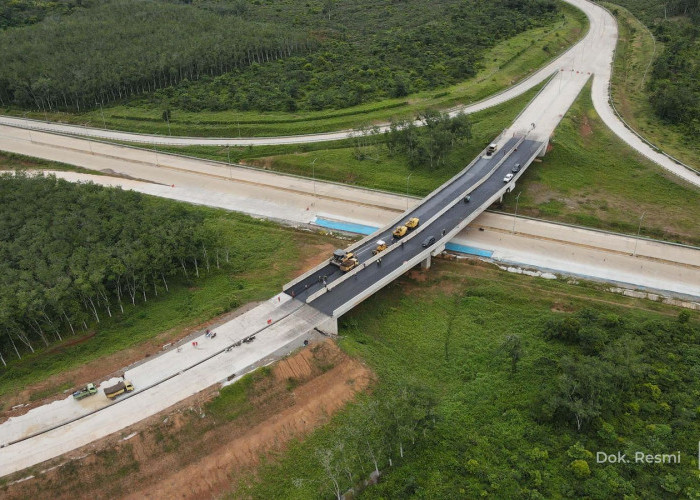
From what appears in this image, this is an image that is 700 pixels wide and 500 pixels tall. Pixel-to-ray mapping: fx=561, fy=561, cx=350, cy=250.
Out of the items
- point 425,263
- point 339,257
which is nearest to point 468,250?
point 425,263

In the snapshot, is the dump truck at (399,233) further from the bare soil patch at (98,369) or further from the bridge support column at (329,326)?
the bare soil patch at (98,369)

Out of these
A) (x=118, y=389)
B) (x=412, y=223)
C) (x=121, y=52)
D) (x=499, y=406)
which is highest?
(x=121, y=52)

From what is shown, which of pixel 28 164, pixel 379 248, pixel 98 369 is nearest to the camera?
pixel 98 369

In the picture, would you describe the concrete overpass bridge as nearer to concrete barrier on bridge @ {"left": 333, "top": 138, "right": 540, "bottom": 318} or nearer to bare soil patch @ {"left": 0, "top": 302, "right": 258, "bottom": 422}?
concrete barrier on bridge @ {"left": 333, "top": 138, "right": 540, "bottom": 318}

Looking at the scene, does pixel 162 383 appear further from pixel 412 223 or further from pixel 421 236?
pixel 412 223

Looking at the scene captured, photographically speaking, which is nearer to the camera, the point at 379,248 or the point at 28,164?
the point at 379,248

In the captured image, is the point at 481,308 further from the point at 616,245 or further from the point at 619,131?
the point at 619,131

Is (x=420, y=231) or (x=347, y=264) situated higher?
(x=420, y=231)

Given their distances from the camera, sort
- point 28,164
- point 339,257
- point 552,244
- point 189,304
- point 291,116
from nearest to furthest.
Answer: point 189,304
point 339,257
point 552,244
point 28,164
point 291,116
